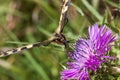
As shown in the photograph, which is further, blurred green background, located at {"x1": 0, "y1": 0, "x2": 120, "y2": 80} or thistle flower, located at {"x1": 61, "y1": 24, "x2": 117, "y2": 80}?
blurred green background, located at {"x1": 0, "y1": 0, "x2": 120, "y2": 80}

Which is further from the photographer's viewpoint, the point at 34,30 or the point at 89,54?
the point at 34,30

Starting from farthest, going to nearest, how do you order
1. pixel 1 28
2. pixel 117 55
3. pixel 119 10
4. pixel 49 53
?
pixel 1 28, pixel 49 53, pixel 119 10, pixel 117 55

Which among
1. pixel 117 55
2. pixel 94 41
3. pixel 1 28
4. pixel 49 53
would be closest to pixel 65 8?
pixel 94 41

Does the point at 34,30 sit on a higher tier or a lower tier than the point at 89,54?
lower

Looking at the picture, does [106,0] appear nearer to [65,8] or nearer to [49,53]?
[65,8]
